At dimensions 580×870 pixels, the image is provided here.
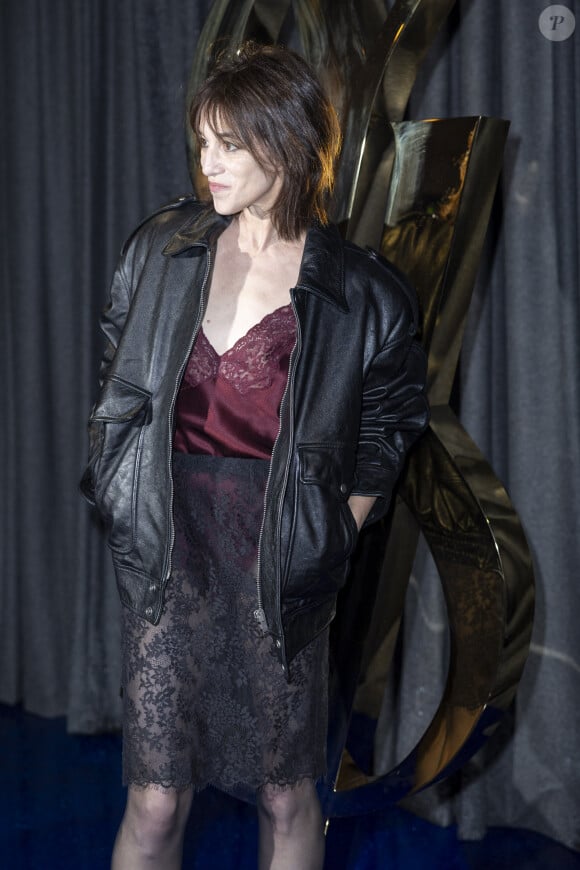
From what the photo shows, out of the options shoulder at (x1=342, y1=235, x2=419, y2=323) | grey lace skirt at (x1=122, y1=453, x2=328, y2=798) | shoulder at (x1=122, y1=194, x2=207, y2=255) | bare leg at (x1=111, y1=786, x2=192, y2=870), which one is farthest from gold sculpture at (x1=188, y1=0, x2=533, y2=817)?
bare leg at (x1=111, y1=786, x2=192, y2=870)

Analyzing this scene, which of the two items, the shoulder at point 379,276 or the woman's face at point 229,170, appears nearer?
the woman's face at point 229,170

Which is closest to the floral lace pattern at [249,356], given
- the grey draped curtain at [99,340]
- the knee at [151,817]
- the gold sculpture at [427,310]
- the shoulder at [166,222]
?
the shoulder at [166,222]

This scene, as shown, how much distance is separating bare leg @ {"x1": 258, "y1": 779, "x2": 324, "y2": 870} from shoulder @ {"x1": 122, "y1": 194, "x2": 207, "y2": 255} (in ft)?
3.20

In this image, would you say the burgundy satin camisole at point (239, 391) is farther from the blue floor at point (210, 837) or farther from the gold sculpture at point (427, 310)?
the blue floor at point (210, 837)

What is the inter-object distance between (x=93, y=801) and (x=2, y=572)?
96 cm

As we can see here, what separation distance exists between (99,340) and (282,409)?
170cm

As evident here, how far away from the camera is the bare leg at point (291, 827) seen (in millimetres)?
1776

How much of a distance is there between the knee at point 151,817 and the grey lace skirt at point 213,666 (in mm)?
21

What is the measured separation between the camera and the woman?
1.70 metres

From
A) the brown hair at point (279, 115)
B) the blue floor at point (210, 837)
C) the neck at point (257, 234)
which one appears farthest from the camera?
the blue floor at point (210, 837)

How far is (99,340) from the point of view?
328cm

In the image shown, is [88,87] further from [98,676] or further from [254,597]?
[254,597]

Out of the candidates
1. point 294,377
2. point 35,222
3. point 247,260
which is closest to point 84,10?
point 35,222

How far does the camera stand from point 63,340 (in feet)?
10.9
